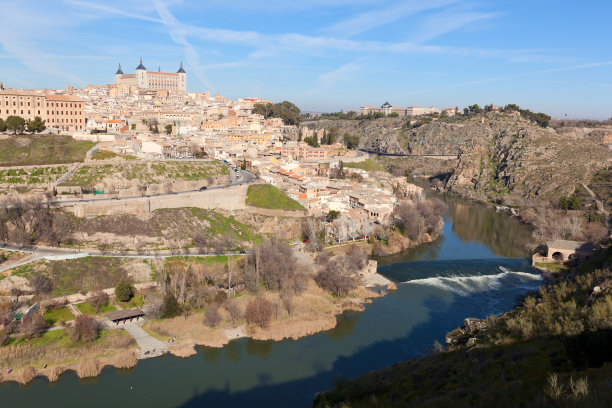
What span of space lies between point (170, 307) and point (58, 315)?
487 centimetres

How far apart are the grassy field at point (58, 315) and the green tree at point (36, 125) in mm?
24716

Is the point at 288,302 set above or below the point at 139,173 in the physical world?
below

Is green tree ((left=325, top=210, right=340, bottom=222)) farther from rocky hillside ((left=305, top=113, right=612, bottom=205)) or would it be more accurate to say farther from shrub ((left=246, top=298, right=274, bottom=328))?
rocky hillside ((left=305, top=113, right=612, bottom=205))

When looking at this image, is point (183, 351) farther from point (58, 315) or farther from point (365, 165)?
point (365, 165)

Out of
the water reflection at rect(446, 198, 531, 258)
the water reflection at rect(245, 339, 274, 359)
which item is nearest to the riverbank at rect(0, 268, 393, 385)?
the water reflection at rect(245, 339, 274, 359)

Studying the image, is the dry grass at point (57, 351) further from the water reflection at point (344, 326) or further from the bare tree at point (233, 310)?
the water reflection at point (344, 326)

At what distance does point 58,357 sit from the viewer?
1753cm

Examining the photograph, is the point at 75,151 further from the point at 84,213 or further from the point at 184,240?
the point at 184,240

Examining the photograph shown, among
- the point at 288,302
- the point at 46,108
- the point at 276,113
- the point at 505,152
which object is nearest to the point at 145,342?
the point at 288,302

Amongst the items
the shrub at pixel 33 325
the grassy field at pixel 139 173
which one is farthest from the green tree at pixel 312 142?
the shrub at pixel 33 325

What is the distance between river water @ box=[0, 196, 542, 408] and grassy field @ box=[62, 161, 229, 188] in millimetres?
17682

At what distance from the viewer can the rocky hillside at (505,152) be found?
2186 inches

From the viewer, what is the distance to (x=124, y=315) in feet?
67.5

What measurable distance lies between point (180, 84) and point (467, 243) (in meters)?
76.0
